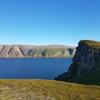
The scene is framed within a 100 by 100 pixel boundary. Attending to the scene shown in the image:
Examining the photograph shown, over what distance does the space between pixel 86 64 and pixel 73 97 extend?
3586 inches

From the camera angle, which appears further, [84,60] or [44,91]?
[84,60]

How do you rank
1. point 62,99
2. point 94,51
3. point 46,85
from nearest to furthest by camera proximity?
point 62,99 < point 46,85 < point 94,51

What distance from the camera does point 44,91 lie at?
39.3 m

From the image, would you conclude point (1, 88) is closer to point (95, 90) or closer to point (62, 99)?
point (62, 99)

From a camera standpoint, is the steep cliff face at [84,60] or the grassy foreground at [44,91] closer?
the grassy foreground at [44,91]

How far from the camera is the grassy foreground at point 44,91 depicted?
37.3 meters

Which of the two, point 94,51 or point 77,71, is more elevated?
point 94,51

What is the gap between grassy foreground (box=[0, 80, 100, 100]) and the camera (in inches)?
1470

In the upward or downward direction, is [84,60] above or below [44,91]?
above

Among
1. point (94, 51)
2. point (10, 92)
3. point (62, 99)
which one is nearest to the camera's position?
point (62, 99)

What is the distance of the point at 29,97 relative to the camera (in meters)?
37.4

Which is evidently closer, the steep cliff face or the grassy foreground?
the grassy foreground

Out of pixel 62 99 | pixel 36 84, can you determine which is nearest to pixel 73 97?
pixel 62 99

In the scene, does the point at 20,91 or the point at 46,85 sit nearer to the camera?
the point at 20,91
